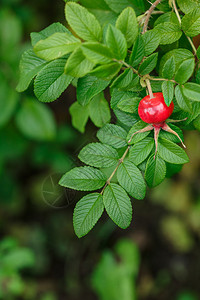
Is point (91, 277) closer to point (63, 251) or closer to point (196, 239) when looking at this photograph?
point (63, 251)

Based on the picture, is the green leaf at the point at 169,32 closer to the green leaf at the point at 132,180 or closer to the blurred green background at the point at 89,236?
the green leaf at the point at 132,180

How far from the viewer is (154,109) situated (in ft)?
2.61

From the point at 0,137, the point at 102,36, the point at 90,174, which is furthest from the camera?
the point at 0,137

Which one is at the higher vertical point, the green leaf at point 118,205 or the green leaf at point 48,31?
the green leaf at point 48,31

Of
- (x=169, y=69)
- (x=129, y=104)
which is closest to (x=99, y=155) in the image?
A: (x=129, y=104)

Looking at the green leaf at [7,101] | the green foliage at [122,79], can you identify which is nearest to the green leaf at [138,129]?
the green foliage at [122,79]

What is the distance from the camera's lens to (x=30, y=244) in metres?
3.16

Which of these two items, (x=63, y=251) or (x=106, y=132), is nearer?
(x=106, y=132)

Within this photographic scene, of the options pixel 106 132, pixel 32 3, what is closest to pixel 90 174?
pixel 106 132

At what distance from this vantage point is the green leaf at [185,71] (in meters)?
0.79

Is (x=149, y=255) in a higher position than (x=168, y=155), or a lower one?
lower

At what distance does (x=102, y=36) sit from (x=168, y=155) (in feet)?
0.97

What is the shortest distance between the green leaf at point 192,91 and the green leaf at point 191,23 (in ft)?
0.54

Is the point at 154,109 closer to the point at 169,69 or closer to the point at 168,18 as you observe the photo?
the point at 169,69
